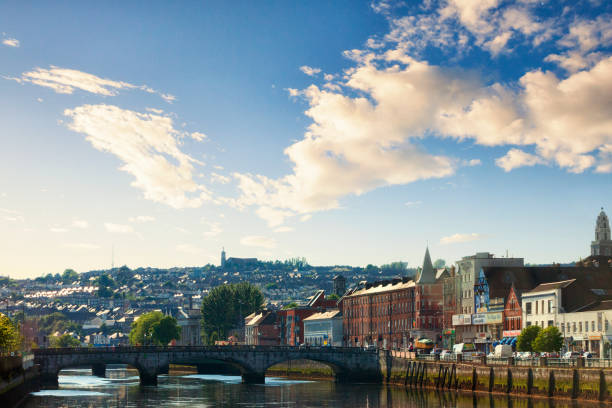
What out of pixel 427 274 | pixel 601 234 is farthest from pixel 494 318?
pixel 601 234

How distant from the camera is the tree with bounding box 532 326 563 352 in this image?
3819 inches

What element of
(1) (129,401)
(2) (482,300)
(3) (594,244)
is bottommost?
(1) (129,401)

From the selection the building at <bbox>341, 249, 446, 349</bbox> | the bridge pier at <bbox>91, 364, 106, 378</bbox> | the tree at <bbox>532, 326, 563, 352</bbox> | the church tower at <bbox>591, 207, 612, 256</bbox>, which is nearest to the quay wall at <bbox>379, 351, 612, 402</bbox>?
the tree at <bbox>532, 326, 563, 352</bbox>

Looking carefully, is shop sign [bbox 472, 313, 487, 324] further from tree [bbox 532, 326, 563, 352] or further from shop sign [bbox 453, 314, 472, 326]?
tree [bbox 532, 326, 563, 352]

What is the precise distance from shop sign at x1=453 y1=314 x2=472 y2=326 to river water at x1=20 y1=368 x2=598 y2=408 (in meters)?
19.0

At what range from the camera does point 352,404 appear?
88.4 meters

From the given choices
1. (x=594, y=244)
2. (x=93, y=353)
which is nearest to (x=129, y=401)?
(x=93, y=353)

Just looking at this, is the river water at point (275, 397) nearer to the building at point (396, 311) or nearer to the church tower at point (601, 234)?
the building at point (396, 311)

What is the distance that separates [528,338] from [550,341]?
6.04m

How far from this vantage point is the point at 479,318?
127 metres

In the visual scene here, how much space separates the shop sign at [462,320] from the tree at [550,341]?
32.1 m

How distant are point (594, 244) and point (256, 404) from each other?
10876 cm

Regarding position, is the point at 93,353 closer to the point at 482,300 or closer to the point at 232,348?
the point at 232,348

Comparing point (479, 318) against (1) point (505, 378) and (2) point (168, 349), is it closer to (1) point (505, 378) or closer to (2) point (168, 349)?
(1) point (505, 378)
